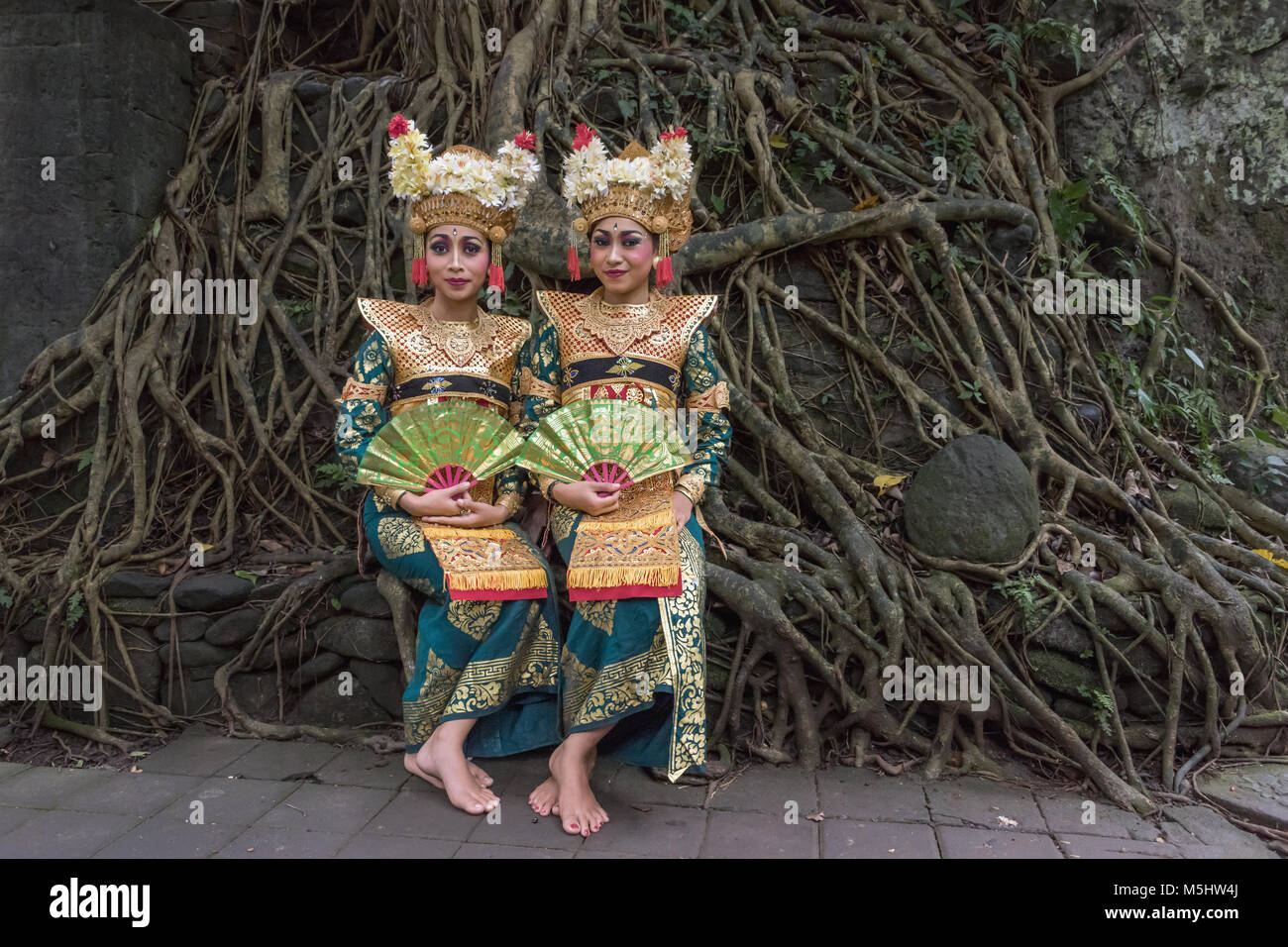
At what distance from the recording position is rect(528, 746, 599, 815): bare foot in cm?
283

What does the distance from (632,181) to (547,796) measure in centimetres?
197

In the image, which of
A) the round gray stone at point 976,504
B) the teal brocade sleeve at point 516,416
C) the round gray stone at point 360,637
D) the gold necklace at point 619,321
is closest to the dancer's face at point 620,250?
the gold necklace at point 619,321

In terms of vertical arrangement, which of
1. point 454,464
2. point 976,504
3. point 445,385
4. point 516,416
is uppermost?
point 445,385

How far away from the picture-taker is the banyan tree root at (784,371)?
3.31 m

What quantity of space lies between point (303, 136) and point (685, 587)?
10.8 feet

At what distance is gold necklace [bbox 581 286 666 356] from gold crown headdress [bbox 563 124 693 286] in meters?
0.16

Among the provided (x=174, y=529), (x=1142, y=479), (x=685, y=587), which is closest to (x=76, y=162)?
(x=174, y=529)

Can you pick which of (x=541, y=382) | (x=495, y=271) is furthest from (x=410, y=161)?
(x=541, y=382)

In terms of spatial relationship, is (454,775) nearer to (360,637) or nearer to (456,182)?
(360,637)

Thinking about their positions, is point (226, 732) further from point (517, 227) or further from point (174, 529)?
point (517, 227)

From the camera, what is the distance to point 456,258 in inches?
120

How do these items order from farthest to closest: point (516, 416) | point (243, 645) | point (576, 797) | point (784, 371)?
point (784, 371) < point (243, 645) < point (516, 416) < point (576, 797)

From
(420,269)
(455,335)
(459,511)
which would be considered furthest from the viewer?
(455,335)

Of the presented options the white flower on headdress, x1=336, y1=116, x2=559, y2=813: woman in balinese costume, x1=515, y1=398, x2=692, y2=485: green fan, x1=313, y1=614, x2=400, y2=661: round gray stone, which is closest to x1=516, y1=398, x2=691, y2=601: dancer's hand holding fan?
x1=515, y1=398, x2=692, y2=485: green fan
